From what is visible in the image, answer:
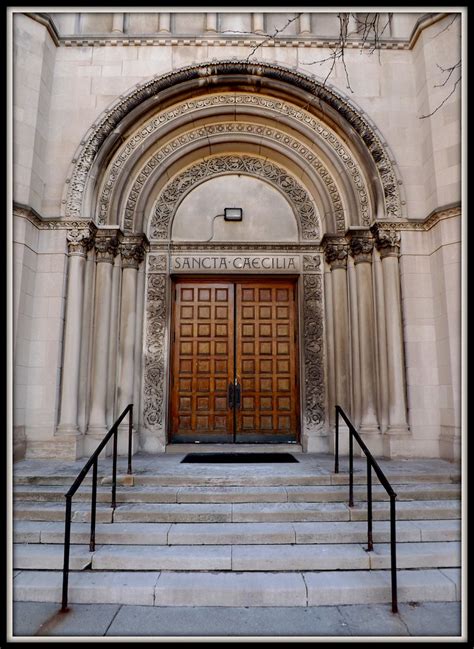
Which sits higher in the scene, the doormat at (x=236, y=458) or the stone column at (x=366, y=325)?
the stone column at (x=366, y=325)

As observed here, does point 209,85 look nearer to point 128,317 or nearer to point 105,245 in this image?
point 105,245

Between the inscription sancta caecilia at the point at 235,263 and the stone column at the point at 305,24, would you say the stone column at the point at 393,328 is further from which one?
the stone column at the point at 305,24

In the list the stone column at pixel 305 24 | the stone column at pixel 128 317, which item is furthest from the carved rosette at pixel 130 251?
the stone column at pixel 305 24

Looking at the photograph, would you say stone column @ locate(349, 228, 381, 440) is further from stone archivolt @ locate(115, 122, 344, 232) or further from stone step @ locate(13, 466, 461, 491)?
stone step @ locate(13, 466, 461, 491)

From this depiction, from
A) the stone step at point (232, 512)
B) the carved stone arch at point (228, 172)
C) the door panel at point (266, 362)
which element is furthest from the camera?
the carved stone arch at point (228, 172)

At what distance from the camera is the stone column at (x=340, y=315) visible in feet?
25.0

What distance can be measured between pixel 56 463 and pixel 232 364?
3423 mm

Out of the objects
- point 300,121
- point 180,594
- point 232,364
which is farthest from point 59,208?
point 180,594

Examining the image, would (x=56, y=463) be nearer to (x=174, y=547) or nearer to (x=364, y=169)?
(x=174, y=547)

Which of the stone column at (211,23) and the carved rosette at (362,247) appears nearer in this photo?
the carved rosette at (362,247)

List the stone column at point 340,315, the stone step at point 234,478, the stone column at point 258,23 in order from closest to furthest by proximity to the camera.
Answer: the stone step at point 234,478, the stone column at point 340,315, the stone column at point 258,23

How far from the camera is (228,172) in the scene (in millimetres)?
8828

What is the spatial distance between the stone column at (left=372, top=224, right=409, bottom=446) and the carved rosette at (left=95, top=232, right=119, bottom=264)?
4.72m

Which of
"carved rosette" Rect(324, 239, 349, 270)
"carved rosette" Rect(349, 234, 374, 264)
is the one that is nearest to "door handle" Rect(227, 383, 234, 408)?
"carved rosette" Rect(324, 239, 349, 270)
